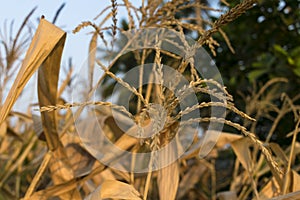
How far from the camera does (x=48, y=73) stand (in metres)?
0.84

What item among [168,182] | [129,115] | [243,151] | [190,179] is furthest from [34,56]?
[190,179]

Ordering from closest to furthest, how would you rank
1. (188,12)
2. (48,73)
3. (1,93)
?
(48,73) → (1,93) → (188,12)

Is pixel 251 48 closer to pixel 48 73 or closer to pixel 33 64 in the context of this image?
pixel 48 73

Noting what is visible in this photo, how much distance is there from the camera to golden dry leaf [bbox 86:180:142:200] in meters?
0.69

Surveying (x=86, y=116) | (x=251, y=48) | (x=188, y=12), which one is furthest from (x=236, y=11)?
(x=188, y=12)

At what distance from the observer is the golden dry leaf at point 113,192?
2.28 feet

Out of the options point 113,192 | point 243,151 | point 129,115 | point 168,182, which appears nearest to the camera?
point 129,115

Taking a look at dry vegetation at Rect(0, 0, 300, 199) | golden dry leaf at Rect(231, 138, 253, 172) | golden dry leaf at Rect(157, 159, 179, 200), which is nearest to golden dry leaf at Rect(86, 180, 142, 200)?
dry vegetation at Rect(0, 0, 300, 199)

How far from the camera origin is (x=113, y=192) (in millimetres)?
711

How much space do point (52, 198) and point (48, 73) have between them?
0.90ft

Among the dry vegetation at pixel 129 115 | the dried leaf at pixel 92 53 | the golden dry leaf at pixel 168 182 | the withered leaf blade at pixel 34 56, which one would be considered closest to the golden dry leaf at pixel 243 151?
the dry vegetation at pixel 129 115

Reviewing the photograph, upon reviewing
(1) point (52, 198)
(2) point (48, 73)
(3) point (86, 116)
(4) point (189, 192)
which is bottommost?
(4) point (189, 192)

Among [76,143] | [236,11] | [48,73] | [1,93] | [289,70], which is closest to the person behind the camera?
[236,11]

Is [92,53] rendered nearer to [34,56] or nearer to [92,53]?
[92,53]
